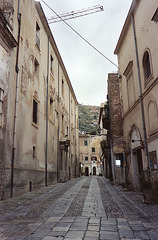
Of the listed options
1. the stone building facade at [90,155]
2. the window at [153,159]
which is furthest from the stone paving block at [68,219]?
the stone building facade at [90,155]

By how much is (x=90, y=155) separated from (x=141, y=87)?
45308 mm

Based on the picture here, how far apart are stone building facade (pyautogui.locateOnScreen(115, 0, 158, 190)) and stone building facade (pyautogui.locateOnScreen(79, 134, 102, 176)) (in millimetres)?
39686

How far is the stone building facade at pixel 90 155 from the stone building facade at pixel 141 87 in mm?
39686

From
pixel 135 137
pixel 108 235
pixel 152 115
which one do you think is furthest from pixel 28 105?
pixel 108 235

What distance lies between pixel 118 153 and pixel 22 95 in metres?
7.79

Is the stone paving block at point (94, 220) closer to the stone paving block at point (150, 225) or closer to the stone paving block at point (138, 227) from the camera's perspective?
the stone paving block at point (138, 227)

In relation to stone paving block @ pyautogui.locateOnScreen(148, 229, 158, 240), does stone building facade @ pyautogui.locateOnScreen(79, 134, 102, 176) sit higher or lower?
higher

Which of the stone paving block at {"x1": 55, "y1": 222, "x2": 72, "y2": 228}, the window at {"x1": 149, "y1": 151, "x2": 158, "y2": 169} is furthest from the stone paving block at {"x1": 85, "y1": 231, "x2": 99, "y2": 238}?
the window at {"x1": 149, "y1": 151, "x2": 158, "y2": 169}

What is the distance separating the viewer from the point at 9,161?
900 cm

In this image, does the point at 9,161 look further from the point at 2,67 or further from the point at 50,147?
the point at 50,147

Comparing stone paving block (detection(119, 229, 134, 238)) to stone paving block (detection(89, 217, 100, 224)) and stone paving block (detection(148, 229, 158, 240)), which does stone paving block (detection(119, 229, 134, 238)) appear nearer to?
stone paving block (detection(148, 229, 158, 240))

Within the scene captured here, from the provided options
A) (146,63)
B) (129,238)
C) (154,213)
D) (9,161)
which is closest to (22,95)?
(9,161)

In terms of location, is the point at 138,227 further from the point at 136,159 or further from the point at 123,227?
the point at 136,159

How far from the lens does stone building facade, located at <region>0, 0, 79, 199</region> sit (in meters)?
9.01
